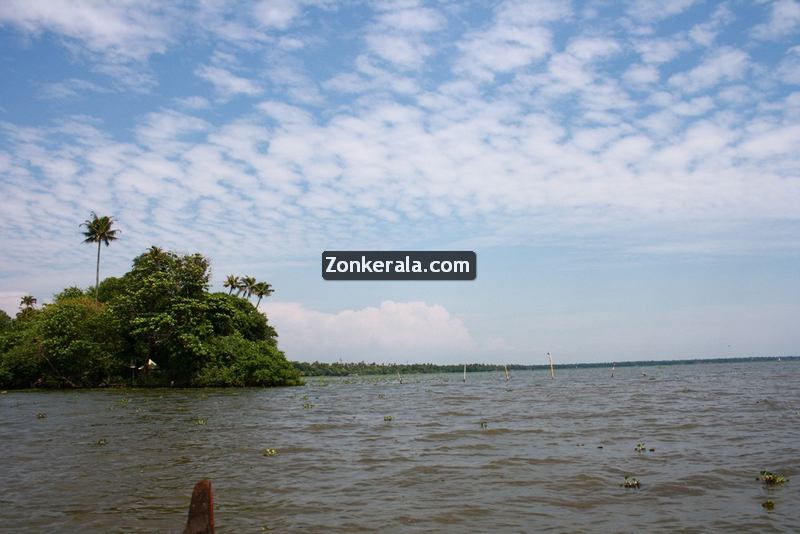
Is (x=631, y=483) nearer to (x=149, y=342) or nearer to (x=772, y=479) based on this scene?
(x=772, y=479)

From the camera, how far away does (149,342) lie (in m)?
51.9

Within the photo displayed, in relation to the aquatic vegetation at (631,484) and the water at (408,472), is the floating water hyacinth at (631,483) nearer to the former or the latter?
the aquatic vegetation at (631,484)

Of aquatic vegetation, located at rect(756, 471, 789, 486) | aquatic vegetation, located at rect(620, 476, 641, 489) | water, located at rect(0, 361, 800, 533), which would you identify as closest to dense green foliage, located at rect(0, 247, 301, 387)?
water, located at rect(0, 361, 800, 533)

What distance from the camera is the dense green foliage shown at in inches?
2019

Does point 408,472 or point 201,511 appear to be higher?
point 201,511

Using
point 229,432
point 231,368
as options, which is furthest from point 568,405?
point 231,368

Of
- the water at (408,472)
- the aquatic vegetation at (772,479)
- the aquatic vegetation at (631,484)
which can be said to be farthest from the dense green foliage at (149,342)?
the aquatic vegetation at (772,479)

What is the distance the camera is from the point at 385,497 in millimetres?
11672

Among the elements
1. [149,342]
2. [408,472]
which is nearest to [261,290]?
[149,342]

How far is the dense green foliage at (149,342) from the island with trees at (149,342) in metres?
0.08

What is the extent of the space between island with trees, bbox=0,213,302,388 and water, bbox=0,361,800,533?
85.2 feet

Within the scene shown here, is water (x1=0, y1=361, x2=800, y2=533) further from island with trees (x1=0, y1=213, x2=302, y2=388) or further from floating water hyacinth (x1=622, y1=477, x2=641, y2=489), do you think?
island with trees (x1=0, y1=213, x2=302, y2=388)

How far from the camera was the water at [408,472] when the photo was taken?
10055 mm

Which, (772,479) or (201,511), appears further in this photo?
(772,479)
